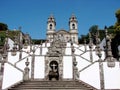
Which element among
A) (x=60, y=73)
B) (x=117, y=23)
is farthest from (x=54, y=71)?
(x=117, y=23)

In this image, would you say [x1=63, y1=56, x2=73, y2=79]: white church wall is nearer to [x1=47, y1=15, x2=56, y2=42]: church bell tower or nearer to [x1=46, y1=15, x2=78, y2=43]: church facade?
[x1=46, y1=15, x2=78, y2=43]: church facade

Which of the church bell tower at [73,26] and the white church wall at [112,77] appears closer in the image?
the white church wall at [112,77]

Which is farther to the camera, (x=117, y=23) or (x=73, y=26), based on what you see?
(x=73, y=26)

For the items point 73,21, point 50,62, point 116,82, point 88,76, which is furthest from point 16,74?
point 73,21

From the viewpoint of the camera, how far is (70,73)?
1958 centimetres

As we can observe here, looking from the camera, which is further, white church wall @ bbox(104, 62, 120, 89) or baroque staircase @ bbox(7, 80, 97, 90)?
white church wall @ bbox(104, 62, 120, 89)

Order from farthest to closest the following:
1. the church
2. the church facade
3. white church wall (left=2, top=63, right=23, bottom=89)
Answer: the church facade, white church wall (left=2, top=63, right=23, bottom=89), the church

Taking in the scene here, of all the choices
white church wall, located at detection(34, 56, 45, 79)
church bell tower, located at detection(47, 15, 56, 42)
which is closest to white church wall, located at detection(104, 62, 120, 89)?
white church wall, located at detection(34, 56, 45, 79)

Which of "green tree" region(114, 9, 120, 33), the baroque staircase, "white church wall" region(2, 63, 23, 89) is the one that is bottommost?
the baroque staircase

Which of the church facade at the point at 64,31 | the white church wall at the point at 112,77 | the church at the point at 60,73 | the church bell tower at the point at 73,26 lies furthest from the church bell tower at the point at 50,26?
the white church wall at the point at 112,77

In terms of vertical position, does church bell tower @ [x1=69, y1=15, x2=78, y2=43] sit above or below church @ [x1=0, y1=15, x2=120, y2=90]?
above

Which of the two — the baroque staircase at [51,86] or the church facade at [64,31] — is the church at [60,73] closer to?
the baroque staircase at [51,86]

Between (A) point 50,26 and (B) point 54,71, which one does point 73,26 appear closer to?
(A) point 50,26

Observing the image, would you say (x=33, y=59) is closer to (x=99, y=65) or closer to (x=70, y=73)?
(x=70, y=73)
